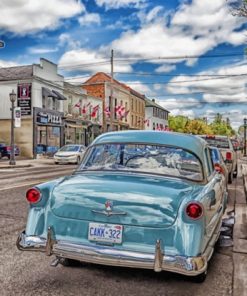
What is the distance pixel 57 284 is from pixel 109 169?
4.95ft

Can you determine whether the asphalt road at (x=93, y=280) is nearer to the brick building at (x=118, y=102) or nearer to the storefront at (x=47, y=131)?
the storefront at (x=47, y=131)

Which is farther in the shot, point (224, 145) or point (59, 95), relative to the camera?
point (59, 95)

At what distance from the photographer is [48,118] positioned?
121 feet

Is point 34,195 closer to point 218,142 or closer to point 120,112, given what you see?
point 218,142

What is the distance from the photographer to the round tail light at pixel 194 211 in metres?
3.99

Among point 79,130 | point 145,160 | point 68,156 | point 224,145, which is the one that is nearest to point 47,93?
point 79,130

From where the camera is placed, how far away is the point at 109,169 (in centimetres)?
510

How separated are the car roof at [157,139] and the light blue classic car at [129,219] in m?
0.40

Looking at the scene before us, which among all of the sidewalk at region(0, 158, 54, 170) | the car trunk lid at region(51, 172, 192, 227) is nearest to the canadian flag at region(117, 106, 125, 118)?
the sidewalk at region(0, 158, 54, 170)

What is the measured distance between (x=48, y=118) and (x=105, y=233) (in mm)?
33574

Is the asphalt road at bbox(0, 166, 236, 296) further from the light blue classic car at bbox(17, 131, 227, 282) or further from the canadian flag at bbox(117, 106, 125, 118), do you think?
the canadian flag at bbox(117, 106, 125, 118)

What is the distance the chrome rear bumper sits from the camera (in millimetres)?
3848

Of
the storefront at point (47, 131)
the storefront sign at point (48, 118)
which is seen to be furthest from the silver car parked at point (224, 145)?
the storefront sign at point (48, 118)

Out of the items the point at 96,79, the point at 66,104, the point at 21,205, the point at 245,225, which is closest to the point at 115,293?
the point at 245,225
